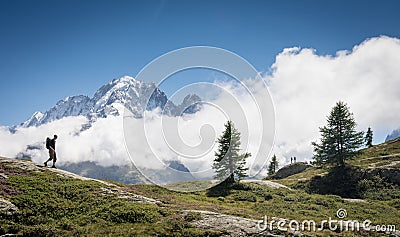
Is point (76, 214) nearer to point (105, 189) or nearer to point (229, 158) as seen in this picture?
point (105, 189)

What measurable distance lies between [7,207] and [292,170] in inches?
2967

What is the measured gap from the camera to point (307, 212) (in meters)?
27.7

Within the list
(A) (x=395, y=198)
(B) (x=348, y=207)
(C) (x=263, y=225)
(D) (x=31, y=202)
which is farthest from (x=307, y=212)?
(D) (x=31, y=202)

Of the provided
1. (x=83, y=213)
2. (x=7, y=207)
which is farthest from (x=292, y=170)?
(x=7, y=207)

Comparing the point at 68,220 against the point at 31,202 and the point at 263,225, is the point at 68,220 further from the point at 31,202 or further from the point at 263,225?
the point at 263,225

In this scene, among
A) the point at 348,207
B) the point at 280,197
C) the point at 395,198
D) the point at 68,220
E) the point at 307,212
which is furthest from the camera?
the point at 395,198

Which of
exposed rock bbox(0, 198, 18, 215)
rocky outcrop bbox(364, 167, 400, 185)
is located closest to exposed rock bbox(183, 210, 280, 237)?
exposed rock bbox(0, 198, 18, 215)

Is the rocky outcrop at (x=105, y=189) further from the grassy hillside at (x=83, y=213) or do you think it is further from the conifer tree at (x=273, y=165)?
the conifer tree at (x=273, y=165)

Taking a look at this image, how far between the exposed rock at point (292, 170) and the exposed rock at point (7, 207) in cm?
7337

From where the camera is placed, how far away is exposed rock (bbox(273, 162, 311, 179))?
261ft

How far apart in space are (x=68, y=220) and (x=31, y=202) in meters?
3.17

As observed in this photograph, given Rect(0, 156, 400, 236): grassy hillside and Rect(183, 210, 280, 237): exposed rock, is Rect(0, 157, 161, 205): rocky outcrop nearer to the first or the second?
Rect(0, 156, 400, 236): grassy hillside

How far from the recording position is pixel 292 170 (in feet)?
263

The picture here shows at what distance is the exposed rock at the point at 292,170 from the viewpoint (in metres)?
79.5
